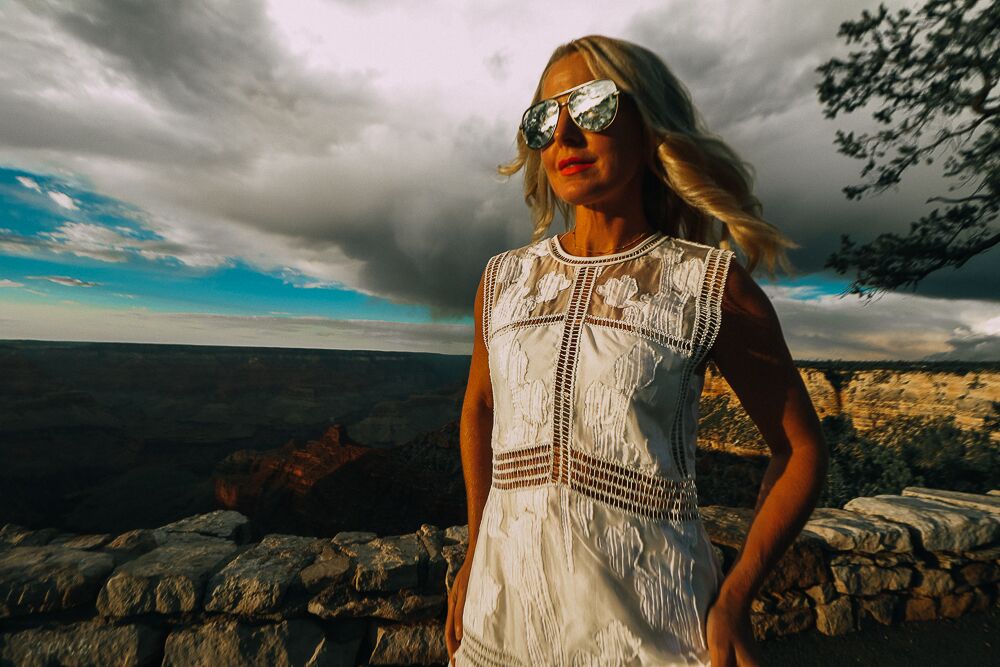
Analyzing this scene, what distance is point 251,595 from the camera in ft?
7.60

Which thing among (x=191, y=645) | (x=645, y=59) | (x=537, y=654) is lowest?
(x=191, y=645)

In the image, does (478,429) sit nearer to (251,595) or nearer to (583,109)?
(583,109)

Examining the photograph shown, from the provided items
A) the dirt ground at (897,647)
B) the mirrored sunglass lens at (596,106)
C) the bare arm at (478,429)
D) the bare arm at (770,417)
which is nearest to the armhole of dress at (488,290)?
the bare arm at (478,429)

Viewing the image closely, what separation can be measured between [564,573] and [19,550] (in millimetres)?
3237

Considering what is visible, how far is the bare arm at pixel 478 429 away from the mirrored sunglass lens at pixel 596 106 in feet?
1.46

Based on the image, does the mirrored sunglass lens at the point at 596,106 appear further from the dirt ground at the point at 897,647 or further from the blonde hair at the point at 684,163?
the dirt ground at the point at 897,647

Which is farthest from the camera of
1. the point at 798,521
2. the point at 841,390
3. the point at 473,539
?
the point at 841,390

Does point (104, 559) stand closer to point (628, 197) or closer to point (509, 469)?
point (509, 469)

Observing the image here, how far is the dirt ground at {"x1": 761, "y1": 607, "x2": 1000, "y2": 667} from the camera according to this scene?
295 centimetres

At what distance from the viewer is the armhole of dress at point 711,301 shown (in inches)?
35.8

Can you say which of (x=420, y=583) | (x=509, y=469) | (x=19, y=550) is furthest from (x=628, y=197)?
(x=19, y=550)

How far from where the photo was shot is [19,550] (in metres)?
2.64

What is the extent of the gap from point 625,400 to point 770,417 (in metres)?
0.28

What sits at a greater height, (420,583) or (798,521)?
(798,521)
